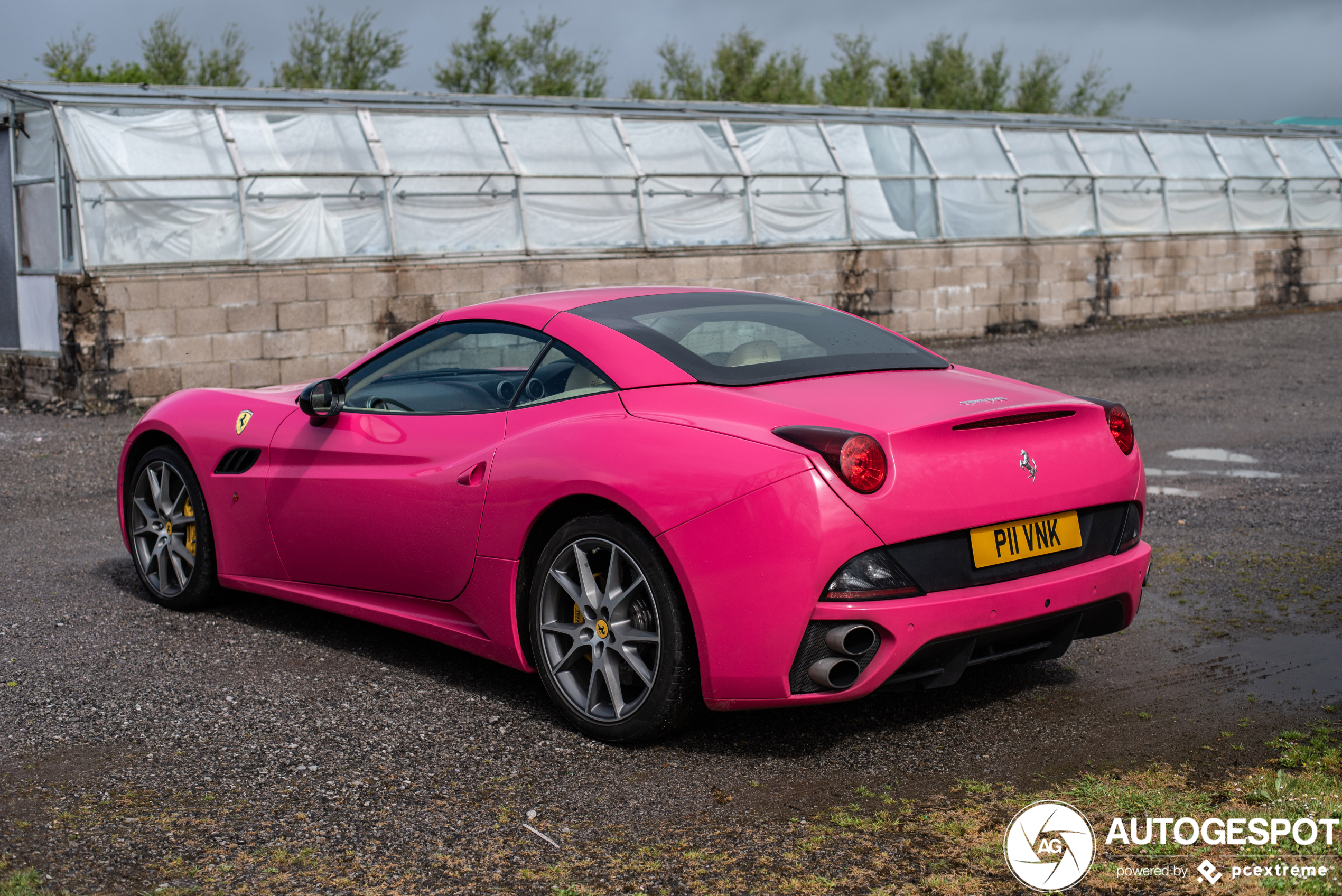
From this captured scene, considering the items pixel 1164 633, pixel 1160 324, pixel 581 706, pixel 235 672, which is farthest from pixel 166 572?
pixel 1160 324

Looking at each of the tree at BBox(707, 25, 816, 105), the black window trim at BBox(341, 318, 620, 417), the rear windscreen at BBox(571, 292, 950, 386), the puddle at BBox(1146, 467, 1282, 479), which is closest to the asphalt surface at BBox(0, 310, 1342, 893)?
the black window trim at BBox(341, 318, 620, 417)

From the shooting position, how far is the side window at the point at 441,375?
4.57 meters

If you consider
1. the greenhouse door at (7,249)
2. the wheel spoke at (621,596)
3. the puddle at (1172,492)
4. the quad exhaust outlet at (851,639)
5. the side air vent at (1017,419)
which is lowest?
the puddle at (1172,492)

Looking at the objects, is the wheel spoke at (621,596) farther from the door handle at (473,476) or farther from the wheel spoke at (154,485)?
the wheel spoke at (154,485)

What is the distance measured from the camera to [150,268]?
14.1m

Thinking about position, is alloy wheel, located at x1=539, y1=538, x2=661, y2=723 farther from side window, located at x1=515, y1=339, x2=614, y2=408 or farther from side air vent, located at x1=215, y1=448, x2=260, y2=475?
side air vent, located at x1=215, y1=448, x2=260, y2=475

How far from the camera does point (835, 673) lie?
11.5 feet

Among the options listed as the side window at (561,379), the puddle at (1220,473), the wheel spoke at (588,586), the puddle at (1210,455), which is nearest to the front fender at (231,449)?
the side window at (561,379)

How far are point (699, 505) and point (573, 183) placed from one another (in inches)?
587

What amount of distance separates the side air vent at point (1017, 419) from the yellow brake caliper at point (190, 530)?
11.1 ft

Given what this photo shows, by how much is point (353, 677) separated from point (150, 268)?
10883mm

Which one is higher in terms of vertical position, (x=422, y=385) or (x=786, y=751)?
(x=422, y=385)

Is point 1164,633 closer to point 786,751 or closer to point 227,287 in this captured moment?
point 786,751

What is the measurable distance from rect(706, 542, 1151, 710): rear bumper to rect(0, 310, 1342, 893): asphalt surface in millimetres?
270
